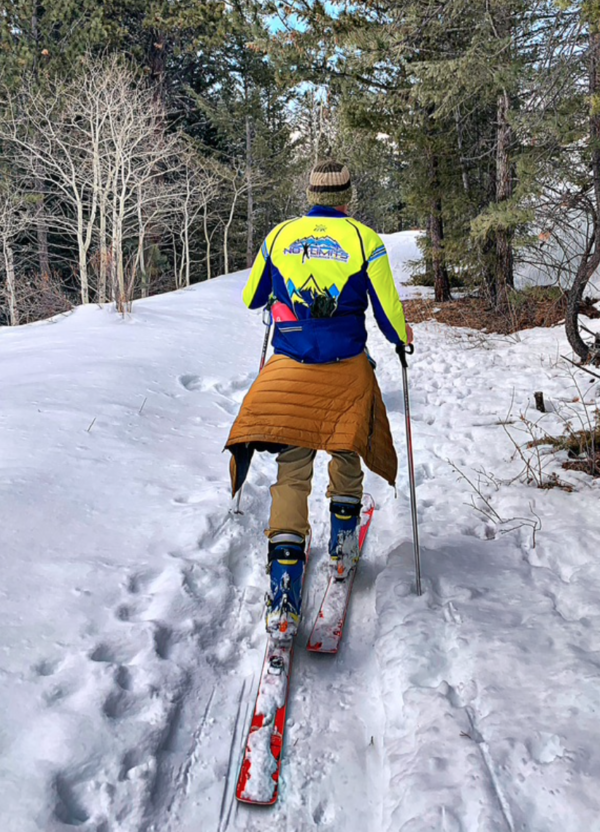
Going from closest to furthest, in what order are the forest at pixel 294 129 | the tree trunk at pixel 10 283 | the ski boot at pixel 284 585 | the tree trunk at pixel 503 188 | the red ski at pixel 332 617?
the ski boot at pixel 284 585, the red ski at pixel 332 617, the forest at pixel 294 129, the tree trunk at pixel 503 188, the tree trunk at pixel 10 283

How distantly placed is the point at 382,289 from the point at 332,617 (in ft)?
5.09

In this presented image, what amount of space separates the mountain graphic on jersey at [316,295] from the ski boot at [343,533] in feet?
3.11

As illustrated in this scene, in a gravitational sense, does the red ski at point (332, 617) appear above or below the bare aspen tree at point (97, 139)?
below

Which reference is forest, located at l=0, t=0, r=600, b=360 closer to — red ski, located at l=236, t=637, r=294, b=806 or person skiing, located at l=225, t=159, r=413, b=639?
person skiing, located at l=225, t=159, r=413, b=639

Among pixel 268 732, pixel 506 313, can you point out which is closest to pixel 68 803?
pixel 268 732

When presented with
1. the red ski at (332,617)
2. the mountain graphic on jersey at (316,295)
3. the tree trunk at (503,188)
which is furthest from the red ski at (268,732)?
the tree trunk at (503,188)

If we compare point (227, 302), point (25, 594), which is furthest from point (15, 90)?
point (25, 594)

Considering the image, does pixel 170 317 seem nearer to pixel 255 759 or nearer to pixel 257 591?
pixel 257 591

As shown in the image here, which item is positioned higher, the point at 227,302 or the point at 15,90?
the point at 15,90

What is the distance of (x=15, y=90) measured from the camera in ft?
68.8

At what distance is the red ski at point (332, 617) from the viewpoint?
250cm

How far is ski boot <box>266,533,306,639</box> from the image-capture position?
93.7 inches

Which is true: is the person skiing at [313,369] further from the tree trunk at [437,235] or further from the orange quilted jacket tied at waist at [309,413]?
the tree trunk at [437,235]

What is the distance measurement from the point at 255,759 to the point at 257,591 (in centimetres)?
99
